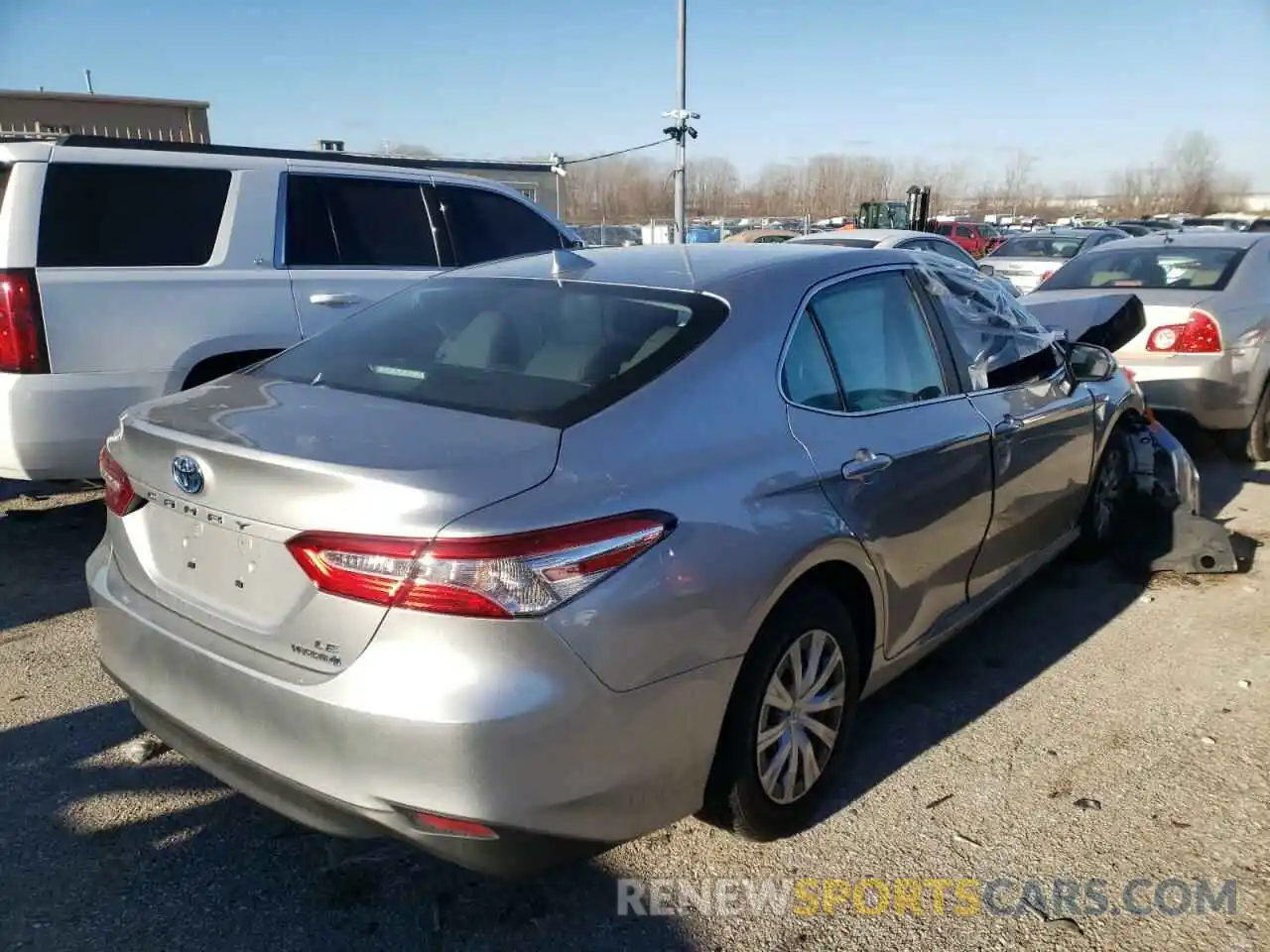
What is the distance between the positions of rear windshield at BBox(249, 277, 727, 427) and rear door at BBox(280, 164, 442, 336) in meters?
2.18

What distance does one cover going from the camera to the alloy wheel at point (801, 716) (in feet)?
8.52

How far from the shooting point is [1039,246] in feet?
49.4

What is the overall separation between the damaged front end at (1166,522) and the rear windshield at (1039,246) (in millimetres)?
10675

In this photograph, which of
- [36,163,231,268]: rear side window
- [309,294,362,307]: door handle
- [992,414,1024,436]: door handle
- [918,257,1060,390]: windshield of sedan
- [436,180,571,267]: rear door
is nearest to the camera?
[992,414,1024,436]: door handle

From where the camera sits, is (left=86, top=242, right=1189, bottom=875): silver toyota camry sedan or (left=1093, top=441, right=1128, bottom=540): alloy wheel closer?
(left=86, top=242, right=1189, bottom=875): silver toyota camry sedan

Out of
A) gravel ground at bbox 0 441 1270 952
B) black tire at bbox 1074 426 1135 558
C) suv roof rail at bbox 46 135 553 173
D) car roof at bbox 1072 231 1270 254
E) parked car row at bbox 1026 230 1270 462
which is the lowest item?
gravel ground at bbox 0 441 1270 952

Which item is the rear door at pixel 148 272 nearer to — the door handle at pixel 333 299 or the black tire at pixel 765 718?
the door handle at pixel 333 299

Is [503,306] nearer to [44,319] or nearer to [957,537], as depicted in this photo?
[957,537]

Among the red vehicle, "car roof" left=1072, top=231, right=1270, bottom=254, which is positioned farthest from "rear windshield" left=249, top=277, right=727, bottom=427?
the red vehicle

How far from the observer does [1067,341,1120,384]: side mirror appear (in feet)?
14.5

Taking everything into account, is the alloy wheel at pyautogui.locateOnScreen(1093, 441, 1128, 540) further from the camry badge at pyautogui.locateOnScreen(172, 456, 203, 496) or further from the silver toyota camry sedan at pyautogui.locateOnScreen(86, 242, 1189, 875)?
the camry badge at pyautogui.locateOnScreen(172, 456, 203, 496)

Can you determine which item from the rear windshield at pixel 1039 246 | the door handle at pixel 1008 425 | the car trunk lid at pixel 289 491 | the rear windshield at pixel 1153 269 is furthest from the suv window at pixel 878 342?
the rear windshield at pixel 1039 246

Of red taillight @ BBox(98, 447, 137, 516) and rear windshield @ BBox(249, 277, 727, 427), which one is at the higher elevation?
rear windshield @ BBox(249, 277, 727, 427)

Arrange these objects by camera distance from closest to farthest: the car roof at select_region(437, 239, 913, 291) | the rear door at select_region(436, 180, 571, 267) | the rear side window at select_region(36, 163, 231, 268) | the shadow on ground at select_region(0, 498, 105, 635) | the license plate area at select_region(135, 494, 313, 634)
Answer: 1. the license plate area at select_region(135, 494, 313, 634)
2. the car roof at select_region(437, 239, 913, 291)
3. the shadow on ground at select_region(0, 498, 105, 635)
4. the rear side window at select_region(36, 163, 231, 268)
5. the rear door at select_region(436, 180, 571, 267)
